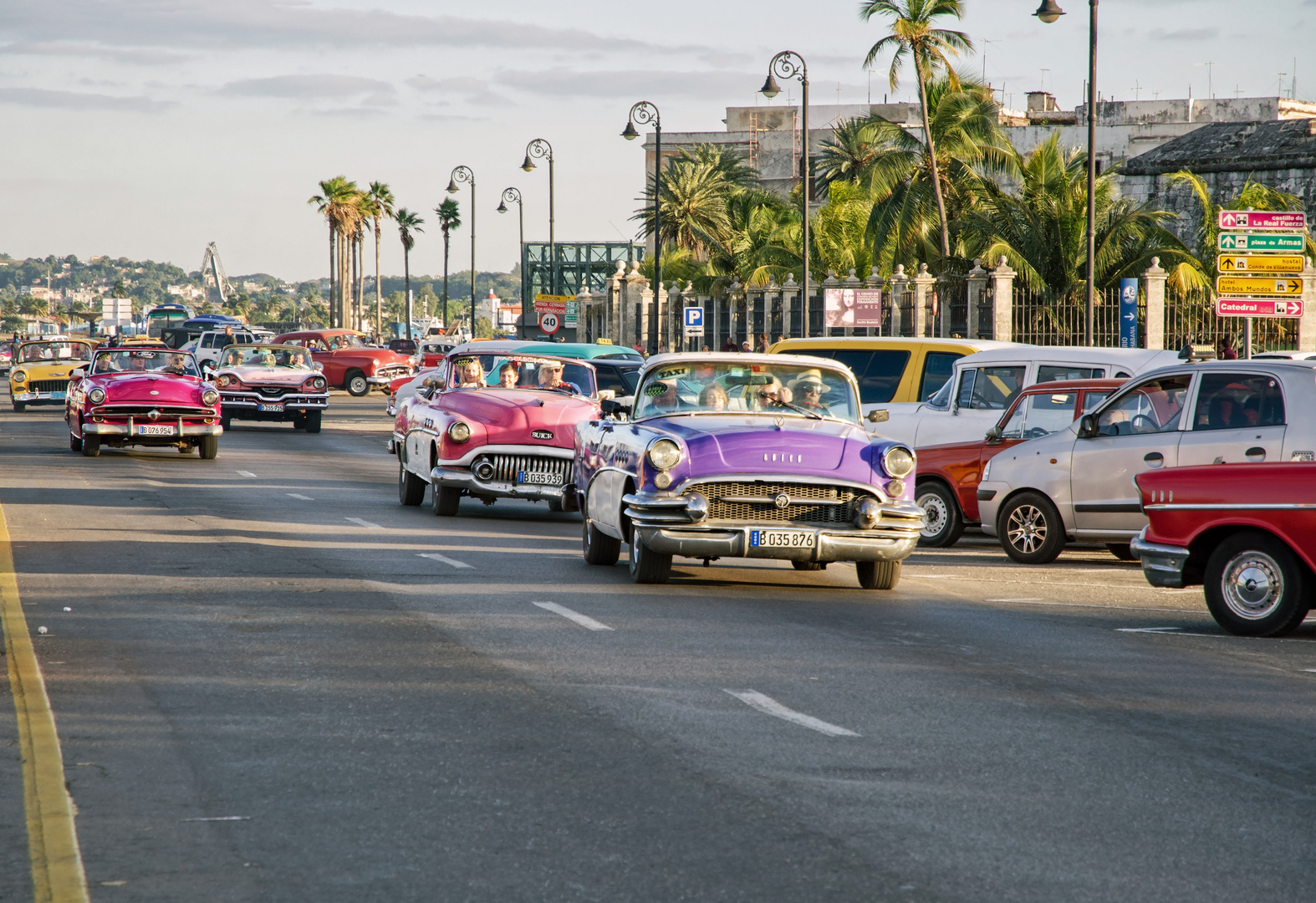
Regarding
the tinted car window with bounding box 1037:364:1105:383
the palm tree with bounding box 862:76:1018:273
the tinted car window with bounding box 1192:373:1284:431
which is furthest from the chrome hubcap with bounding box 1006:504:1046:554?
the palm tree with bounding box 862:76:1018:273

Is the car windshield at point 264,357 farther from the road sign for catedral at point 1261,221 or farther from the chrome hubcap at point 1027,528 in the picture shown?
the chrome hubcap at point 1027,528

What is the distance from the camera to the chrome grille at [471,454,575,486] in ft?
55.8

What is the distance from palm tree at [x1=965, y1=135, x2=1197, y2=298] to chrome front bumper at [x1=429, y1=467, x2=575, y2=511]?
25.5 m

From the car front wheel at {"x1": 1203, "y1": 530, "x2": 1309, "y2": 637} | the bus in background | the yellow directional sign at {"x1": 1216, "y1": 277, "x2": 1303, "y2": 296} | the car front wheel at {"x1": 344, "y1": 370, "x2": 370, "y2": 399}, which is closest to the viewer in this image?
the car front wheel at {"x1": 1203, "y1": 530, "x2": 1309, "y2": 637}

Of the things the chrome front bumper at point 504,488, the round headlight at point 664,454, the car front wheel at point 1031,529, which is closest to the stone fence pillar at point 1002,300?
the chrome front bumper at point 504,488

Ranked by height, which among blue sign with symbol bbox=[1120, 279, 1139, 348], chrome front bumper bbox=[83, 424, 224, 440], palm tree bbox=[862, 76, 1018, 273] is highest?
palm tree bbox=[862, 76, 1018, 273]

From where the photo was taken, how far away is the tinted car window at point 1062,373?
56.4ft

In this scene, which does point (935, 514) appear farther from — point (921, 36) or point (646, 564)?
point (921, 36)

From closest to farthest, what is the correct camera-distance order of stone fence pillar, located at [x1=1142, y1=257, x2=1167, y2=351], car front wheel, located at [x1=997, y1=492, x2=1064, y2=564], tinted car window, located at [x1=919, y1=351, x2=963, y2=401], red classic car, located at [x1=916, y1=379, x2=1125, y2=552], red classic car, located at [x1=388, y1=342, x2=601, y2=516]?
car front wheel, located at [x1=997, y1=492, x2=1064, y2=564] < red classic car, located at [x1=916, y1=379, x2=1125, y2=552] < red classic car, located at [x1=388, y1=342, x2=601, y2=516] < tinted car window, located at [x1=919, y1=351, x2=963, y2=401] < stone fence pillar, located at [x1=1142, y1=257, x2=1167, y2=351]

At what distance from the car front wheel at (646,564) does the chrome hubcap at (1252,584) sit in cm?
384

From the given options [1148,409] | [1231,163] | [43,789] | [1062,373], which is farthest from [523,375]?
[1231,163]

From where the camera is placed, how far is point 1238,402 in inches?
516

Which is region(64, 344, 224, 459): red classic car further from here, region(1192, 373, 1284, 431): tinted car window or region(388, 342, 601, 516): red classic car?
region(1192, 373, 1284, 431): tinted car window

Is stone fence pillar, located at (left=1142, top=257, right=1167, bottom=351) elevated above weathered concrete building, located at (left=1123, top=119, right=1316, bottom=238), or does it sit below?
below
